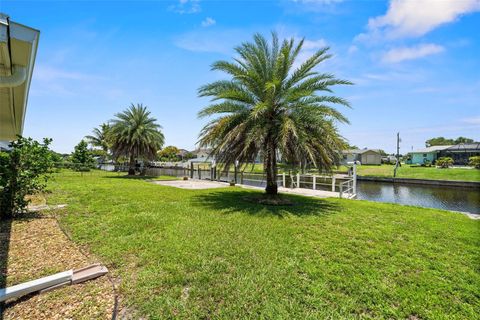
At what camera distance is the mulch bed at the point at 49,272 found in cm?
262

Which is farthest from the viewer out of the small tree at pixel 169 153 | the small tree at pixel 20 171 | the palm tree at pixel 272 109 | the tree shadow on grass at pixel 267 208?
the small tree at pixel 169 153

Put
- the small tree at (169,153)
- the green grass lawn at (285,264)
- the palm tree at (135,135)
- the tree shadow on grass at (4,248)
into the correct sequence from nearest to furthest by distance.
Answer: the green grass lawn at (285,264) < the tree shadow on grass at (4,248) < the palm tree at (135,135) < the small tree at (169,153)

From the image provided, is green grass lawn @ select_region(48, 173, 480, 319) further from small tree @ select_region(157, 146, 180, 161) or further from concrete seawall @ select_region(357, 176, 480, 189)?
small tree @ select_region(157, 146, 180, 161)

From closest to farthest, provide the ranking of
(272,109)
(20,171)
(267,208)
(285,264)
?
(285,264) < (20,171) < (267,208) < (272,109)

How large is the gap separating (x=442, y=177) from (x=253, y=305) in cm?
3229

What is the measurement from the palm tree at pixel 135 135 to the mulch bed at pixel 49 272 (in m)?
16.3

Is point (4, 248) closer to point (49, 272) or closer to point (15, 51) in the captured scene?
point (49, 272)

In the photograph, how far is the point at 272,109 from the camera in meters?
8.61

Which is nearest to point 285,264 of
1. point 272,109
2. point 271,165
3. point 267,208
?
point 267,208

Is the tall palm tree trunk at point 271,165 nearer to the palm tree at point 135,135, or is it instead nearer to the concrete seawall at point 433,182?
the palm tree at point 135,135

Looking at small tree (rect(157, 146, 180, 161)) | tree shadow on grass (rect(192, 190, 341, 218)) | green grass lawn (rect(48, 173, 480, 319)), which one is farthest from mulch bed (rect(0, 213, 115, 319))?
small tree (rect(157, 146, 180, 161))

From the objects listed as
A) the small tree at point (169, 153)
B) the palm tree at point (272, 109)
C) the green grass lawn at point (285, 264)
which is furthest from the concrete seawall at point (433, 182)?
the small tree at point (169, 153)

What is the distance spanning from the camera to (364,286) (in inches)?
124

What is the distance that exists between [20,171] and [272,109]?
25.3ft
